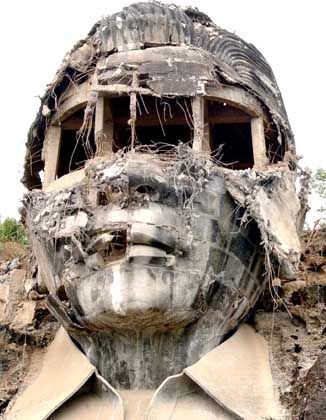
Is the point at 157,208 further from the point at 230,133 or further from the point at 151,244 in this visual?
the point at 230,133

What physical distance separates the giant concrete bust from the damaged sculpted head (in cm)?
2

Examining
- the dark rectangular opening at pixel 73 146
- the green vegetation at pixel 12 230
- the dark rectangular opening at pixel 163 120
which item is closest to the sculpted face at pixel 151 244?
the dark rectangular opening at pixel 163 120

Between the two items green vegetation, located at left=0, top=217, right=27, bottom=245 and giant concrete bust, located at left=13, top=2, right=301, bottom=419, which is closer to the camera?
giant concrete bust, located at left=13, top=2, right=301, bottom=419

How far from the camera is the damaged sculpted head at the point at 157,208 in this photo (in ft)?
33.0

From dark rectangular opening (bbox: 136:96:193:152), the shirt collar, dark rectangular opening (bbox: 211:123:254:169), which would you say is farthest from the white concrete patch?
dark rectangular opening (bbox: 211:123:254:169)

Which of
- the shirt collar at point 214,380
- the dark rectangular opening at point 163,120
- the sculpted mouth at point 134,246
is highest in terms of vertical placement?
the dark rectangular opening at point 163,120

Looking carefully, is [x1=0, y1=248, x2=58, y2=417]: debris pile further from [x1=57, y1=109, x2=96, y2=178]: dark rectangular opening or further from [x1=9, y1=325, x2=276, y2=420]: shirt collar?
[x1=57, y1=109, x2=96, y2=178]: dark rectangular opening

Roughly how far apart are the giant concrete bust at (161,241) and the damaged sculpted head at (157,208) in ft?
0.06

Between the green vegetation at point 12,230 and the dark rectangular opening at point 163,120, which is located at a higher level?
the dark rectangular opening at point 163,120

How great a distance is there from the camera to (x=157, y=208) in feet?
33.5

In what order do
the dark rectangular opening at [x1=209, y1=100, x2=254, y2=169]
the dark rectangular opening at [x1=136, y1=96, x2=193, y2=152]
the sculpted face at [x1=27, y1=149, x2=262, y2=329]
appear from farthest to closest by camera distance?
the dark rectangular opening at [x1=209, y1=100, x2=254, y2=169], the dark rectangular opening at [x1=136, y1=96, x2=193, y2=152], the sculpted face at [x1=27, y1=149, x2=262, y2=329]

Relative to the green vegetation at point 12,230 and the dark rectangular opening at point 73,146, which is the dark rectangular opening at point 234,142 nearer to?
the dark rectangular opening at point 73,146

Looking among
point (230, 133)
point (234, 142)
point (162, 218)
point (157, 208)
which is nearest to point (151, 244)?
point (162, 218)

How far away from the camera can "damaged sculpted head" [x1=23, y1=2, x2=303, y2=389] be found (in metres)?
10.1
